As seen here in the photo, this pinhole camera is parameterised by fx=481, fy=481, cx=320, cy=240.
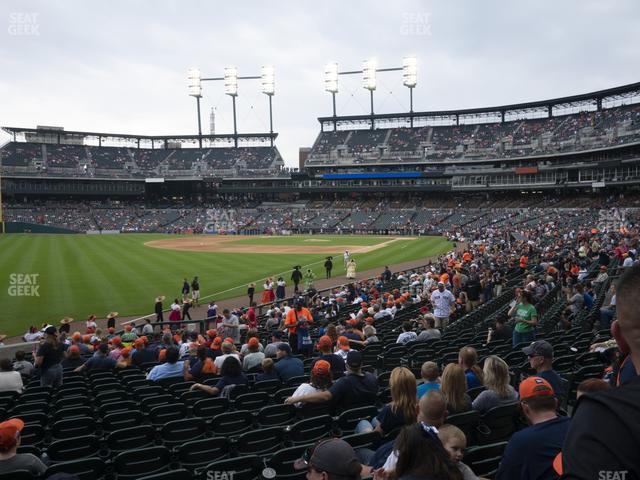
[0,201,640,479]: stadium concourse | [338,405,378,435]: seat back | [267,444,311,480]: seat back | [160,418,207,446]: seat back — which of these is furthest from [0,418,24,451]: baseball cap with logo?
[338,405,378,435]: seat back

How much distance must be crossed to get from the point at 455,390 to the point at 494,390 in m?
0.71

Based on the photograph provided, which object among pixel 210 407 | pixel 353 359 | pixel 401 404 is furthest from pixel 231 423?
pixel 401 404

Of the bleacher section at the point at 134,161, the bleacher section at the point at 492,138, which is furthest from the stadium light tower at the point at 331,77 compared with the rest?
the bleacher section at the point at 134,161

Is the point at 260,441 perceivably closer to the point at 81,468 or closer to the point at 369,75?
the point at 81,468

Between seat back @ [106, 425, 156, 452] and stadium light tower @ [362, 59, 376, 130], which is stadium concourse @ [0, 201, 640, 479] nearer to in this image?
seat back @ [106, 425, 156, 452]

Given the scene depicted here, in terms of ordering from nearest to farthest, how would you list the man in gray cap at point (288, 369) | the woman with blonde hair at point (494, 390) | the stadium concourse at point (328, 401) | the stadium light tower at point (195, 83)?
the stadium concourse at point (328, 401) < the woman with blonde hair at point (494, 390) < the man in gray cap at point (288, 369) < the stadium light tower at point (195, 83)

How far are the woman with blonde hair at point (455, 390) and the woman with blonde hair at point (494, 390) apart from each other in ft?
1.13

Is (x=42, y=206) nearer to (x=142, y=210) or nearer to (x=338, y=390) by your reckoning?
(x=142, y=210)

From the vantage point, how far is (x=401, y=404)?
4699 mm

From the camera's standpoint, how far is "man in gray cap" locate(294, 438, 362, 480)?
2994mm

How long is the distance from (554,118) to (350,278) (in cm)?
6611

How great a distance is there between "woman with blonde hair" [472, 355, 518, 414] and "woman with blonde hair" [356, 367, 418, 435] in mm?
1049

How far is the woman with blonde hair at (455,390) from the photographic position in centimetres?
496

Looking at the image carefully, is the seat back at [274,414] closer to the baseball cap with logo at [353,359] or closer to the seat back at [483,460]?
the baseball cap with logo at [353,359]
